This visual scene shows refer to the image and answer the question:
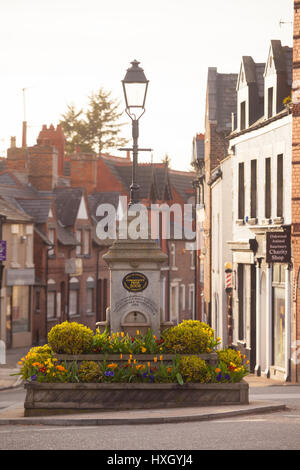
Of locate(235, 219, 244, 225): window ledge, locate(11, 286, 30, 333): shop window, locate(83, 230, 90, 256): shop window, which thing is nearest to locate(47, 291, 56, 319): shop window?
locate(11, 286, 30, 333): shop window

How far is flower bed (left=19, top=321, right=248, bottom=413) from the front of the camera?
16781mm

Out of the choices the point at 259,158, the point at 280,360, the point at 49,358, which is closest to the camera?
the point at 49,358

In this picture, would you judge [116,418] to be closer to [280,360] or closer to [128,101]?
[128,101]

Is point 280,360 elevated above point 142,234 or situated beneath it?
situated beneath

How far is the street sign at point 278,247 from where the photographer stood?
29078 millimetres

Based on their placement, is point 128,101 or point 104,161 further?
point 104,161

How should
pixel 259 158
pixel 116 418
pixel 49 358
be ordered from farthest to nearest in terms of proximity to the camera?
pixel 259 158 < pixel 49 358 < pixel 116 418

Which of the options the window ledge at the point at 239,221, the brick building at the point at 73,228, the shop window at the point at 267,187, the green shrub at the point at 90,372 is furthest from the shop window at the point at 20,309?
the green shrub at the point at 90,372

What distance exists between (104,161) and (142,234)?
175 ft

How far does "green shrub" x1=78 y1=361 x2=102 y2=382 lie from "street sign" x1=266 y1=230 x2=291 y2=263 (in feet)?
43.2

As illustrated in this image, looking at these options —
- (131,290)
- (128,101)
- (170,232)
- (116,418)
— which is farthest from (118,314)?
(170,232)

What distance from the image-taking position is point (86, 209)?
6241 centimetres

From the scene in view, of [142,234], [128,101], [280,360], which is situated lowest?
[280,360]

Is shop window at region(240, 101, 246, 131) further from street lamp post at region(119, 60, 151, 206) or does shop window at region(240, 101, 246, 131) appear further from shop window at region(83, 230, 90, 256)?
shop window at region(83, 230, 90, 256)
